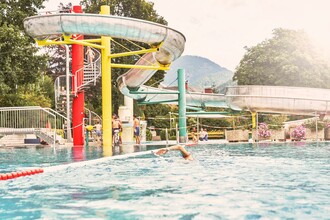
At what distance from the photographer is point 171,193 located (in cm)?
746

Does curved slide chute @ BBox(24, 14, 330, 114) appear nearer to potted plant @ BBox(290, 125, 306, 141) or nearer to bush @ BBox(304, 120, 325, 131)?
potted plant @ BBox(290, 125, 306, 141)

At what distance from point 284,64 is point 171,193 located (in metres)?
45.5

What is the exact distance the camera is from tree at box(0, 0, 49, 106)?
27.5 m

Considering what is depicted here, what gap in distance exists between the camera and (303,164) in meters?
12.4

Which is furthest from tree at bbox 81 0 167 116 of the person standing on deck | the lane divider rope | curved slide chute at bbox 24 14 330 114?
the lane divider rope

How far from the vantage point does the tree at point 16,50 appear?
27.5 metres

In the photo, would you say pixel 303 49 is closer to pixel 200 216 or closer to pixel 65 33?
pixel 65 33

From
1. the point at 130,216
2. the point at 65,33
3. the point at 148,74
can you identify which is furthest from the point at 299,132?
the point at 130,216

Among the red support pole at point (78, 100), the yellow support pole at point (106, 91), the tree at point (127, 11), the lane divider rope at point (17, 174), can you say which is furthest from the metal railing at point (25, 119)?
the lane divider rope at point (17, 174)

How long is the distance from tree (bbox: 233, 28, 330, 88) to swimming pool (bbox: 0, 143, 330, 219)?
39.3 meters

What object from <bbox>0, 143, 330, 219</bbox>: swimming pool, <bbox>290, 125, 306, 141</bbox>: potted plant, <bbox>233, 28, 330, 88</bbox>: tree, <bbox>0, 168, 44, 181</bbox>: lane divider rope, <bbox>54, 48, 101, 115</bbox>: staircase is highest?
<bbox>233, 28, 330, 88</bbox>: tree

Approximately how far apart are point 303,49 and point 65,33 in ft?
126

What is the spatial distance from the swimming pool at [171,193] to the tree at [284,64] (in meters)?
39.3

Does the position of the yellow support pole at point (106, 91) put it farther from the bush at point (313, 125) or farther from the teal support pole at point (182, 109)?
the bush at point (313, 125)
